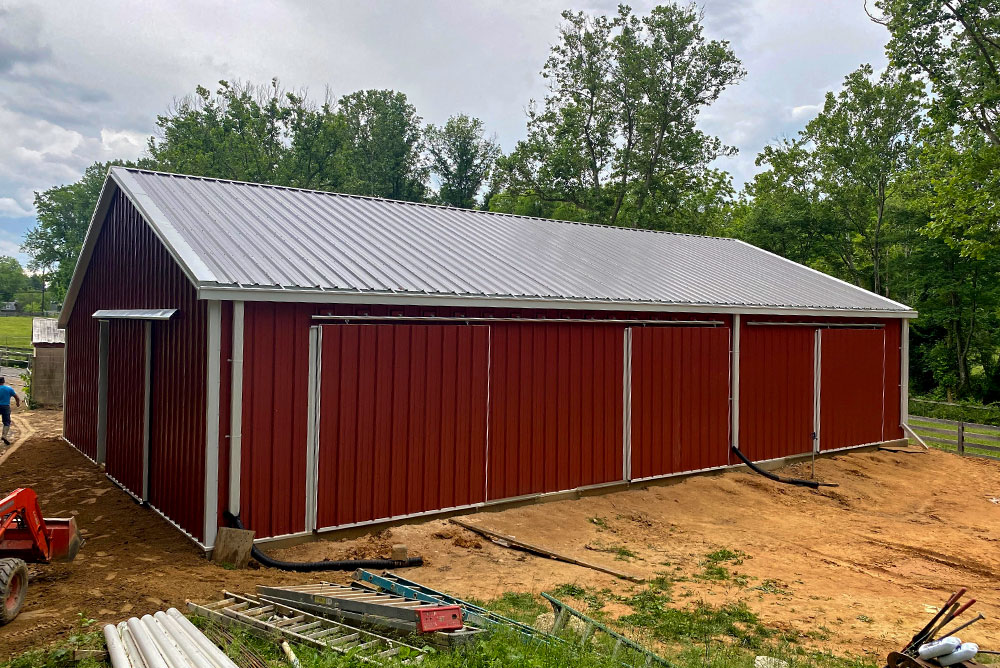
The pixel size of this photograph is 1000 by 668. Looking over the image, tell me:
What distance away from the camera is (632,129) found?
3741 centimetres

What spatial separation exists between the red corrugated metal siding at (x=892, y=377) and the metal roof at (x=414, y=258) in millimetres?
501

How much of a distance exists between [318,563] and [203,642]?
2648 mm

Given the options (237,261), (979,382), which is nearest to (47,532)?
(237,261)

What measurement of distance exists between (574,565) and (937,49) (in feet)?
69.8

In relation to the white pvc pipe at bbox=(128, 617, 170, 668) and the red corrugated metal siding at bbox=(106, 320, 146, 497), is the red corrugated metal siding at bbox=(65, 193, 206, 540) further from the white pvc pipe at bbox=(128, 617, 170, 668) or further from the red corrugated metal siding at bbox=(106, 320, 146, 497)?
the white pvc pipe at bbox=(128, 617, 170, 668)

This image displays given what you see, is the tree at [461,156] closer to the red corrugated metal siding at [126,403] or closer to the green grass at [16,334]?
the green grass at [16,334]

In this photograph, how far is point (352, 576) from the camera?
7.40 metres

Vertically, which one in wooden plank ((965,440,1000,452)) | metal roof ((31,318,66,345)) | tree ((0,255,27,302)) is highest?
tree ((0,255,27,302))

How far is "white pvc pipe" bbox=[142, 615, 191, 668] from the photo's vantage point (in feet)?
14.8

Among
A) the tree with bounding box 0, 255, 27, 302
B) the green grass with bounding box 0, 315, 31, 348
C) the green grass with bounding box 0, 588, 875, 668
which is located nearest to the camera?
the green grass with bounding box 0, 588, 875, 668

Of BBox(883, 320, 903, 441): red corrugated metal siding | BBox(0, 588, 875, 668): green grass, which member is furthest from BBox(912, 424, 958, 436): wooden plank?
BBox(0, 588, 875, 668): green grass

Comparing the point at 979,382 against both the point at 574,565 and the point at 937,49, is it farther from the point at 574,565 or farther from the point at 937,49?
the point at 574,565

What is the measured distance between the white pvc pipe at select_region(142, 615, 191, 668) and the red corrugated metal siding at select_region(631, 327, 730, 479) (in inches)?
319

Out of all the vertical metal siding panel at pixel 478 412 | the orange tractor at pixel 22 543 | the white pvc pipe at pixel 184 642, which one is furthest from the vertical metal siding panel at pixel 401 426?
the white pvc pipe at pixel 184 642
